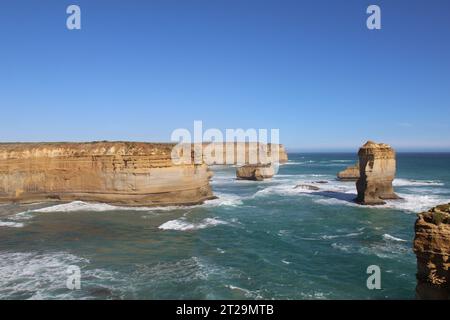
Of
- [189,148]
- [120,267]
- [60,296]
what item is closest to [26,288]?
[60,296]

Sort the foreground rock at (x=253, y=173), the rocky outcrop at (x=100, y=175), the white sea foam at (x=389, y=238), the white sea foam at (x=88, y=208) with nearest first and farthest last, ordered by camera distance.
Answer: the white sea foam at (x=389, y=238) < the white sea foam at (x=88, y=208) < the rocky outcrop at (x=100, y=175) < the foreground rock at (x=253, y=173)

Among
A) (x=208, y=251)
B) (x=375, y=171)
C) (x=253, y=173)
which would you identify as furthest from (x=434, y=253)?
(x=253, y=173)

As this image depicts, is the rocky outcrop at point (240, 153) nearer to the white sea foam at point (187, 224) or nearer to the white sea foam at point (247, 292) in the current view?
the white sea foam at point (187, 224)

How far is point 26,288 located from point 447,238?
15124 mm

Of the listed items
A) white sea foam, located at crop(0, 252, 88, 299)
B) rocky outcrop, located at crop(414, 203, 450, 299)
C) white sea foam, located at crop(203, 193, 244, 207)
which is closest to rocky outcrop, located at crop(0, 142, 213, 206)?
white sea foam, located at crop(203, 193, 244, 207)

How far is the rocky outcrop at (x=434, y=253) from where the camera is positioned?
420 inches

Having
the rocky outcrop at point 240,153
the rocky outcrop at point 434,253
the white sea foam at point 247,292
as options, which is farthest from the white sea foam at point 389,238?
the rocky outcrop at point 240,153

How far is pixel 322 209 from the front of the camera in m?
33.0

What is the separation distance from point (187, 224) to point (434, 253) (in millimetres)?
18224

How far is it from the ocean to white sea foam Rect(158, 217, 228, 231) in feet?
0.23

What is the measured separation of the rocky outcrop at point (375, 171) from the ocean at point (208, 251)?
1816mm

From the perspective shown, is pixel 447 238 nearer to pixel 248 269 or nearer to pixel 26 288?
pixel 248 269

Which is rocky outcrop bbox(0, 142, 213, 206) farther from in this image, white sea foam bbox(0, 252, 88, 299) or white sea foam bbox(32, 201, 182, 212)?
white sea foam bbox(0, 252, 88, 299)

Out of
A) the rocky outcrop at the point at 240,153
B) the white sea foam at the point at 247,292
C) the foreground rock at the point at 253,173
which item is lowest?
the white sea foam at the point at 247,292
